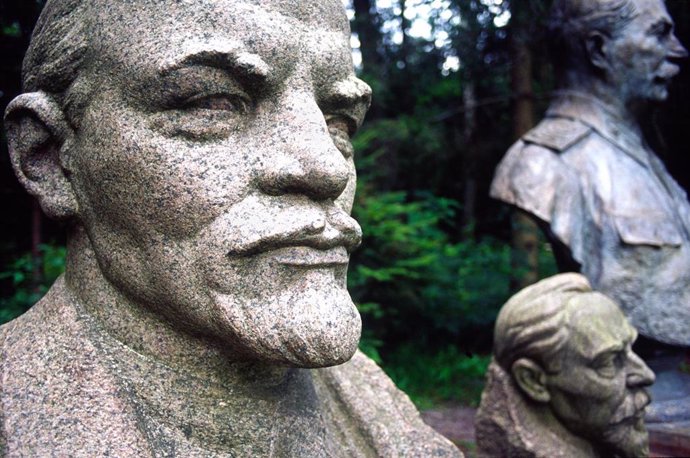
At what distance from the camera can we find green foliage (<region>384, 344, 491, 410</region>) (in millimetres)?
6184

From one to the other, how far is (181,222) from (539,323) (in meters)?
2.04

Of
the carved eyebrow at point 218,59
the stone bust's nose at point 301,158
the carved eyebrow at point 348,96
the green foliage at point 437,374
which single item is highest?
the carved eyebrow at point 218,59

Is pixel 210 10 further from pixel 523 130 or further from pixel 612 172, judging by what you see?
pixel 523 130

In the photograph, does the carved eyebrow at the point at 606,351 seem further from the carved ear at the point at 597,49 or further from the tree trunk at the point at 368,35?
the tree trunk at the point at 368,35

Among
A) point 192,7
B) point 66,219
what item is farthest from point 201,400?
point 192,7

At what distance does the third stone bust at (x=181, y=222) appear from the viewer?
1.43m

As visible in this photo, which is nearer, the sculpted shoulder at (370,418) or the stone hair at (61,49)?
the stone hair at (61,49)

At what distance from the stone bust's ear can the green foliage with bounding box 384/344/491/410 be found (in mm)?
4624

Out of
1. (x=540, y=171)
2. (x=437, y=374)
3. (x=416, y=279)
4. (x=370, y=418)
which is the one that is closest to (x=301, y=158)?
(x=370, y=418)

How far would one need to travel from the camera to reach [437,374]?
264 inches

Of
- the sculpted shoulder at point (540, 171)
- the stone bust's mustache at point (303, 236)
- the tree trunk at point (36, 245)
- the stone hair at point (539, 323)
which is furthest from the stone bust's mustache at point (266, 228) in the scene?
the sculpted shoulder at point (540, 171)

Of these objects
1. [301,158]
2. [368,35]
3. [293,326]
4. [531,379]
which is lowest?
[531,379]

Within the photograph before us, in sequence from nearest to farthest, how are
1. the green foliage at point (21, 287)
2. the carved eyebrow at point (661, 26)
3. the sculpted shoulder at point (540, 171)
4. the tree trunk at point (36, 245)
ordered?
1. the tree trunk at point (36, 245)
2. the green foliage at point (21, 287)
3. the sculpted shoulder at point (540, 171)
4. the carved eyebrow at point (661, 26)

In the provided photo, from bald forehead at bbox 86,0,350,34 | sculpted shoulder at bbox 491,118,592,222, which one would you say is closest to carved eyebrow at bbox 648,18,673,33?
sculpted shoulder at bbox 491,118,592,222
